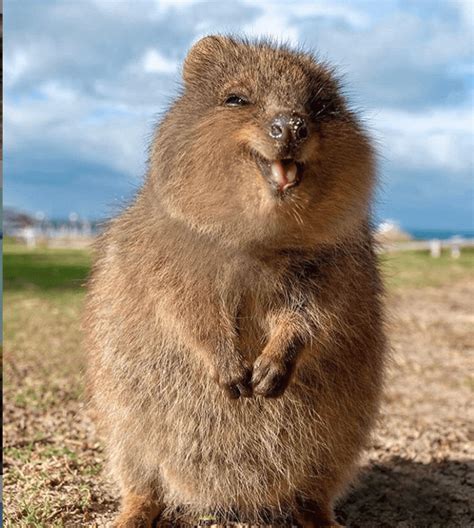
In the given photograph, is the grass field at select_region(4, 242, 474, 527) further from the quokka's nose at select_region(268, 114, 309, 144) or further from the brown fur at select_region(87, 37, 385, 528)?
the quokka's nose at select_region(268, 114, 309, 144)

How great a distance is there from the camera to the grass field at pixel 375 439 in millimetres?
4441

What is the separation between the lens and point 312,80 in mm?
3365

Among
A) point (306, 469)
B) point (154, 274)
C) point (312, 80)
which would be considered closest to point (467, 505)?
point (306, 469)

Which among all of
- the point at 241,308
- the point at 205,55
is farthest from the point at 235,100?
the point at 241,308

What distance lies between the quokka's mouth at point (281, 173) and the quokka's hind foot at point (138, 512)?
6.35 ft

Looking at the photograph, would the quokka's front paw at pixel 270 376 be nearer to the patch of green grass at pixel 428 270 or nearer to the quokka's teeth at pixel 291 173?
the quokka's teeth at pixel 291 173

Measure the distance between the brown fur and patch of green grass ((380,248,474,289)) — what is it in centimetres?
1042

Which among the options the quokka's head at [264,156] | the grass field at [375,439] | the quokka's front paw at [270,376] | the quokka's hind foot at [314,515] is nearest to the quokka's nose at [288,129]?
the quokka's head at [264,156]

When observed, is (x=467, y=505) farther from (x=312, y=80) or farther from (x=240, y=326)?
(x=312, y=80)

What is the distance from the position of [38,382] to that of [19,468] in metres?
2.93

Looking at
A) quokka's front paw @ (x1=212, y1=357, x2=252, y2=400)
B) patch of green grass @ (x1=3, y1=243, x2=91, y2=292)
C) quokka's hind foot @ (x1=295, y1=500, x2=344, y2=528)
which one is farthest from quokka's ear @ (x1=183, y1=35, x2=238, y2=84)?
patch of green grass @ (x1=3, y1=243, x2=91, y2=292)

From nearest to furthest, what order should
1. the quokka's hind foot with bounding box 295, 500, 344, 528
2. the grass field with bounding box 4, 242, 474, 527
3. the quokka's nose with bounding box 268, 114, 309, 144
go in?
the quokka's nose with bounding box 268, 114, 309, 144 → the quokka's hind foot with bounding box 295, 500, 344, 528 → the grass field with bounding box 4, 242, 474, 527

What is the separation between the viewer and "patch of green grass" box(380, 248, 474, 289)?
1662 centimetres

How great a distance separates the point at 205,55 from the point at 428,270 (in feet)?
53.3
